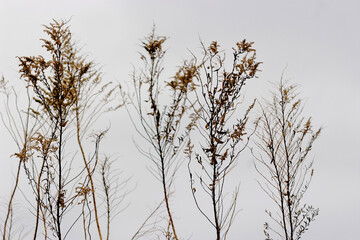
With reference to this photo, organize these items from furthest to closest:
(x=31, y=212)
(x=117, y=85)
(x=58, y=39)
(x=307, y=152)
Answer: (x=307, y=152) → (x=117, y=85) → (x=58, y=39) → (x=31, y=212)

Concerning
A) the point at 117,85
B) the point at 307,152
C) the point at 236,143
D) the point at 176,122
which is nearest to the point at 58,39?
the point at 117,85

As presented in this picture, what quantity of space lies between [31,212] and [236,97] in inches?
142

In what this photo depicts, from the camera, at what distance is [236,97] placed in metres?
5.97

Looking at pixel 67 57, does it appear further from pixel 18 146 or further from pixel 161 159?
pixel 161 159

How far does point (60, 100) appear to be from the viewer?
19.6ft

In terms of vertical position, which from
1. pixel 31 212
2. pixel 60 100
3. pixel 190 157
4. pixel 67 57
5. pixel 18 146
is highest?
pixel 67 57

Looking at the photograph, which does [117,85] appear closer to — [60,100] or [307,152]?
[60,100]

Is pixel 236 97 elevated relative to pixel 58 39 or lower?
lower

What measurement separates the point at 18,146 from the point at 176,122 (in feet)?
8.45

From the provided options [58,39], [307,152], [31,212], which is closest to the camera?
[31,212]

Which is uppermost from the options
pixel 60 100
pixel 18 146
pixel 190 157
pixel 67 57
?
pixel 67 57

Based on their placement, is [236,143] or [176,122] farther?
[176,122]

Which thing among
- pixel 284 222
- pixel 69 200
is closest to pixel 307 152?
pixel 284 222

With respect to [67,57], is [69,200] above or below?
below
